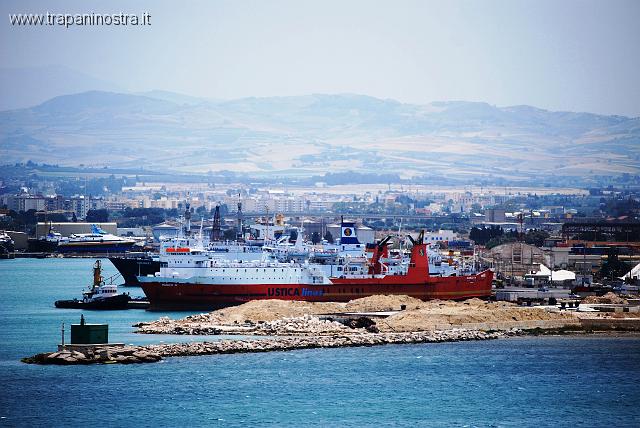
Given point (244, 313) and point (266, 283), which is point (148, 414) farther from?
point (266, 283)

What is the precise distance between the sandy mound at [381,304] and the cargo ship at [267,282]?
15.0ft

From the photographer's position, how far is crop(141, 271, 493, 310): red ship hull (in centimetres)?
5000

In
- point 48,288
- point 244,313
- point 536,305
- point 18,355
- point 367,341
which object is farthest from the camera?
point 48,288

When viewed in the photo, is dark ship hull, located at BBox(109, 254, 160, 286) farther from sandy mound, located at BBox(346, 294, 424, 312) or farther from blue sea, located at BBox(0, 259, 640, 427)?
blue sea, located at BBox(0, 259, 640, 427)

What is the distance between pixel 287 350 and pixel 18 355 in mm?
6800

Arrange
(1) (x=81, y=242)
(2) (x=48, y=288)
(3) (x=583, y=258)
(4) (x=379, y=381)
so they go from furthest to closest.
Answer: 1. (1) (x=81, y=242)
2. (3) (x=583, y=258)
3. (2) (x=48, y=288)
4. (4) (x=379, y=381)

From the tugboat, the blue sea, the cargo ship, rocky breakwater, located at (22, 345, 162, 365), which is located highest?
the cargo ship

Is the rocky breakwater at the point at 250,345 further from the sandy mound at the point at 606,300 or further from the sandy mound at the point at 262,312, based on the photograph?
the sandy mound at the point at 606,300

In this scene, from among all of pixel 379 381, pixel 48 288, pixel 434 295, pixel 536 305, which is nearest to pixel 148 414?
pixel 379 381

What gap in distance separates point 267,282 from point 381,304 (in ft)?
19.9

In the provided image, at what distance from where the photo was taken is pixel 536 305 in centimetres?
4847

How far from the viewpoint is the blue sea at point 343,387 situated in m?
26.2

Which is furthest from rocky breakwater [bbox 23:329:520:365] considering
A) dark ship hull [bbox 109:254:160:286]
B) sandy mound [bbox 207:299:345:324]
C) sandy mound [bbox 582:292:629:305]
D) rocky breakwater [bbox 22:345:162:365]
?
dark ship hull [bbox 109:254:160:286]

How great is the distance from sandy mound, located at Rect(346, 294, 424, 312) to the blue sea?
339 inches
